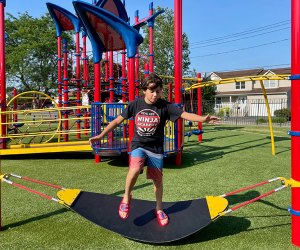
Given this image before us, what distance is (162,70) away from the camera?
98.5ft

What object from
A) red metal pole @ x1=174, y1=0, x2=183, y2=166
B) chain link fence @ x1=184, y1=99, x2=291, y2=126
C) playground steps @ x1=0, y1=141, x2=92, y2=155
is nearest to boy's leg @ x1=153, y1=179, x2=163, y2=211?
red metal pole @ x1=174, y1=0, x2=183, y2=166

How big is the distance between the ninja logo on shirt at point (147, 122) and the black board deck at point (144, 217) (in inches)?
38.3

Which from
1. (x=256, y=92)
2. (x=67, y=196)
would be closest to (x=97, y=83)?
(x=67, y=196)

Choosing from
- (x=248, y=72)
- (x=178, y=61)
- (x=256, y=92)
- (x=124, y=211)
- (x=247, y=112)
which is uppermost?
(x=248, y=72)

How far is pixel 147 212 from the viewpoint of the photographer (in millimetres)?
3586

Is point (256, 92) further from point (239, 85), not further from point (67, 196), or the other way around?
point (67, 196)

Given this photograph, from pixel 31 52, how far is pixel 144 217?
127ft

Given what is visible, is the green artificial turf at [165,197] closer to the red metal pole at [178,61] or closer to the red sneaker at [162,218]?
the red sneaker at [162,218]

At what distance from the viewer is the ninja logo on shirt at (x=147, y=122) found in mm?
3197

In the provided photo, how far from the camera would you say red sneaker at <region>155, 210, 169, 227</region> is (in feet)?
10.7

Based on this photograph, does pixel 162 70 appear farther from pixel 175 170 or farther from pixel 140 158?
pixel 140 158

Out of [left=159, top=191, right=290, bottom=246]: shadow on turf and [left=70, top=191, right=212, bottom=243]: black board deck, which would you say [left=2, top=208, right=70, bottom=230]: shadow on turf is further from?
[left=159, top=191, right=290, bottom=246]: shadow on turf

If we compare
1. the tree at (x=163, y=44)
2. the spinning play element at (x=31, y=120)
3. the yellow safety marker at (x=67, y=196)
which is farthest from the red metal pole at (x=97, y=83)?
the tree at (x=163, y=44)

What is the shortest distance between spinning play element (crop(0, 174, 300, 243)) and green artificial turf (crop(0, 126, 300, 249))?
10cm
